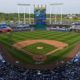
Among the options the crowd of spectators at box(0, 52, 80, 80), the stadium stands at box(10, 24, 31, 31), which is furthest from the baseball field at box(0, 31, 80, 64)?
the stadium stands at box(10, 24, 31, 31)

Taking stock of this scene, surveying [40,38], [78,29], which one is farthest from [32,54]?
[78,29]

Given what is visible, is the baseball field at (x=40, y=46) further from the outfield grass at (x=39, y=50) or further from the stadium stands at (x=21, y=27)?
the stadium stands at (x=21, y=27)

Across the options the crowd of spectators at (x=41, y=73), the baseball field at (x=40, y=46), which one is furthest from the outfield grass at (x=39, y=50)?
the crowd of spectators at (x=41, y=73)

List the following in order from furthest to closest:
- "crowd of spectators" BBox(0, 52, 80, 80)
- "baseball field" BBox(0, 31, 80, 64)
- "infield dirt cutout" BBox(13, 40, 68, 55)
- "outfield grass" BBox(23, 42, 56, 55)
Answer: "infield dirt cutout" BBox(13, 40, 68, 55) < "outfield grass" BBox(23, 42, 56, 55) < "baseball field" BBox(0, 31, 80, 64) < "crowd of spectators" BBox(0, 52, 80, 80)

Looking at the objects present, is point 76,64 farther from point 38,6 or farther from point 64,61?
point 38,6

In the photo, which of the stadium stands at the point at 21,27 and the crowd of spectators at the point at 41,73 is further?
the stadium stands at the point at 21,27

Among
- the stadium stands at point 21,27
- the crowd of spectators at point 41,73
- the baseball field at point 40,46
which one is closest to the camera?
the crowd of spectators at point 41,73

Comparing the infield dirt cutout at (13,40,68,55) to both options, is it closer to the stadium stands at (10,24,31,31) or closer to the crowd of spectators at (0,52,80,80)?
the crowd of spectators at (0,52,80,80)
